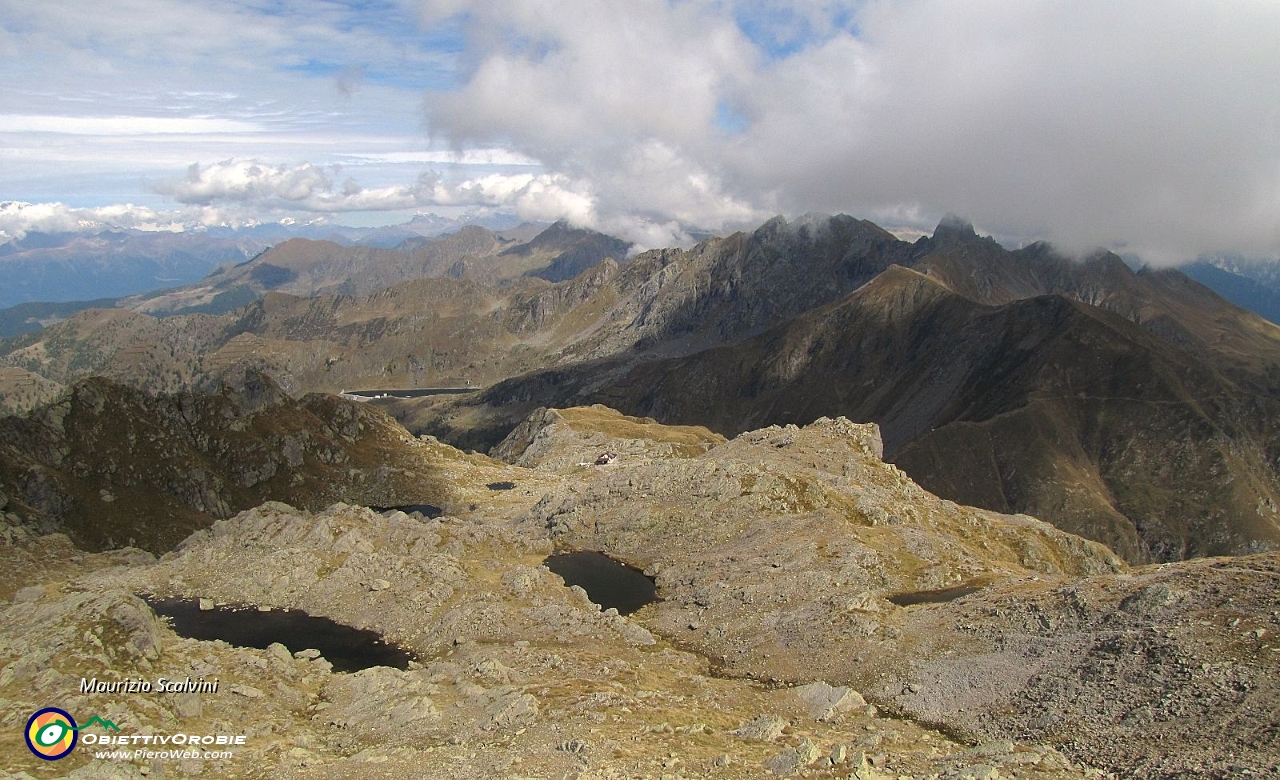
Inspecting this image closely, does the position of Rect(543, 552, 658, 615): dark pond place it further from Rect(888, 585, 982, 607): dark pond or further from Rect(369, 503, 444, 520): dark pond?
Rect(369, 503, 444, 520): dark pond

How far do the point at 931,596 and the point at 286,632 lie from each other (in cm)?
7223

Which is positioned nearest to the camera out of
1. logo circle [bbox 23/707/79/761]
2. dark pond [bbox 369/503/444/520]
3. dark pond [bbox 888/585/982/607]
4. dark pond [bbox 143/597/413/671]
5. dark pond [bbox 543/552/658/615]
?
logo circle [bbox 23/707/79/761]

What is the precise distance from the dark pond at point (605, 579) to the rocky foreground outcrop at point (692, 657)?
260cm

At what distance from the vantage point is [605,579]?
10356 centimetres

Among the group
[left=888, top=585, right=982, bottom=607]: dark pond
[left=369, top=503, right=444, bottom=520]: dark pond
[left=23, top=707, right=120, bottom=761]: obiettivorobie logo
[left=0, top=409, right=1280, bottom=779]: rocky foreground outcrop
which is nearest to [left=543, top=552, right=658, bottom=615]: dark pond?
[left=0, top=409, right=1280, bottom=779]: rocky foreground outcrop

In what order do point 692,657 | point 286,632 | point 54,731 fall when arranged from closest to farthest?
point 54,731
point 692,657
point 286,632

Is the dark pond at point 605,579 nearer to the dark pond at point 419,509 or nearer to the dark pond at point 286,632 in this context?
the dark pond at point 286,632

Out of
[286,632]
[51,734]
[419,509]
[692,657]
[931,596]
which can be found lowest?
[419,509]

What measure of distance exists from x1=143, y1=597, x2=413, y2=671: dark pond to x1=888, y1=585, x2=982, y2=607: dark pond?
174ft

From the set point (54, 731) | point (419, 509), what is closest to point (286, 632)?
point (54, 731)

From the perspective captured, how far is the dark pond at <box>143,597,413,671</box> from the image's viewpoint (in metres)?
78.2

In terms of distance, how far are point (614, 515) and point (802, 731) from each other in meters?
68.1

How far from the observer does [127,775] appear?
1698 inches

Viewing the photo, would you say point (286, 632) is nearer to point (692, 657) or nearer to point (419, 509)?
point (692, 657)
